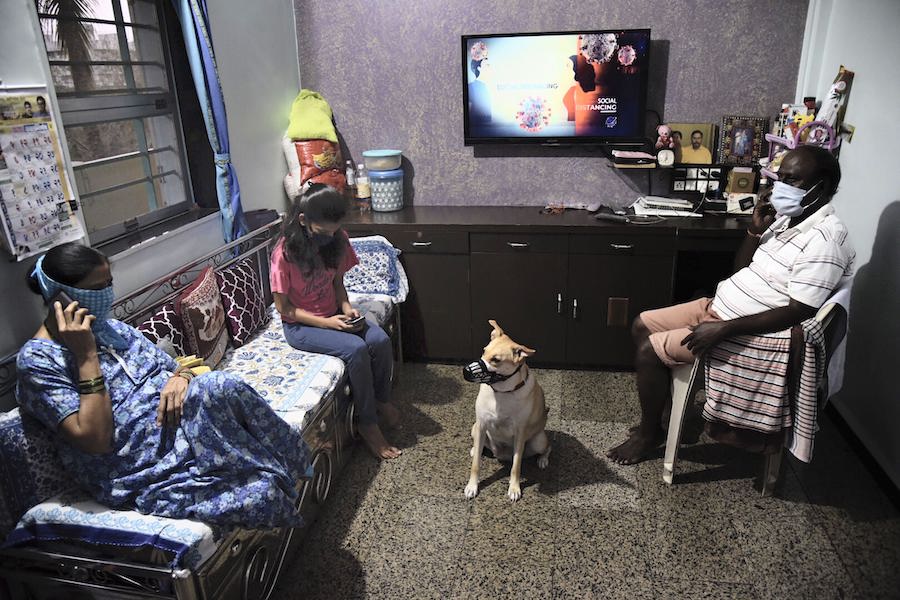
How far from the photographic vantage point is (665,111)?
3521 mm

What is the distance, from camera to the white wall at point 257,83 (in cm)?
309

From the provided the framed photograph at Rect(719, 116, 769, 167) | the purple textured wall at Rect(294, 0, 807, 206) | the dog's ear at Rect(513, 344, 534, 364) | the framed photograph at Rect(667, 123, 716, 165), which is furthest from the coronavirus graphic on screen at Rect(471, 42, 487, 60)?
the dog's ear at Rect(513, 344, 534, 364)

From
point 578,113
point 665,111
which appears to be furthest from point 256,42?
point 665,111

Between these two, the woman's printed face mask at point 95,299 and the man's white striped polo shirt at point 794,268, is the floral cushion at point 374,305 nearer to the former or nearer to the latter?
the woman's printed face mask at point 95,299

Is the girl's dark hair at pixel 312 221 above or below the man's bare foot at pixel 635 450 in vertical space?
above

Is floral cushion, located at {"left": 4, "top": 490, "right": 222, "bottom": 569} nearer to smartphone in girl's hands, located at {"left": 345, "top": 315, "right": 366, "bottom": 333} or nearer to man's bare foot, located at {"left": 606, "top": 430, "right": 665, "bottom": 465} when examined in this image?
smartphone in girl's hands, located at {"left": 345, "top": 315, "right": 366, "bottom": 333}

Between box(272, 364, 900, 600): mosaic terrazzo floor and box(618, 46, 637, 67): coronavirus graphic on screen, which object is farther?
box(618, 46, 637, 67): coronavirus graphic on screen

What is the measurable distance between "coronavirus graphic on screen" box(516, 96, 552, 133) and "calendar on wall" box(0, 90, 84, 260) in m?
2.28

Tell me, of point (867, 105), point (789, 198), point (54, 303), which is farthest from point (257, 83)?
point (867, 105)

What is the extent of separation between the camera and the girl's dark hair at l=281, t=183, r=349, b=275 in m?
2.55

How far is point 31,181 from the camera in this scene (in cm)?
196

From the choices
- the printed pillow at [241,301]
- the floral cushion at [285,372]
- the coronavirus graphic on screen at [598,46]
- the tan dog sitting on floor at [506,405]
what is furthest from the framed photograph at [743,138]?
the printed pillow at [241,301]

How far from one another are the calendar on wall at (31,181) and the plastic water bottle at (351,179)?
187 centimetres

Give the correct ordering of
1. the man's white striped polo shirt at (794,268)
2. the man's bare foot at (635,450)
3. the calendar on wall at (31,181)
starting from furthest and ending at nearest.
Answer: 1. the man's bare foot at (635,450)
2. the man's white striped polo shirt at (794,268)
3. the calendar on wall at (31,181)
